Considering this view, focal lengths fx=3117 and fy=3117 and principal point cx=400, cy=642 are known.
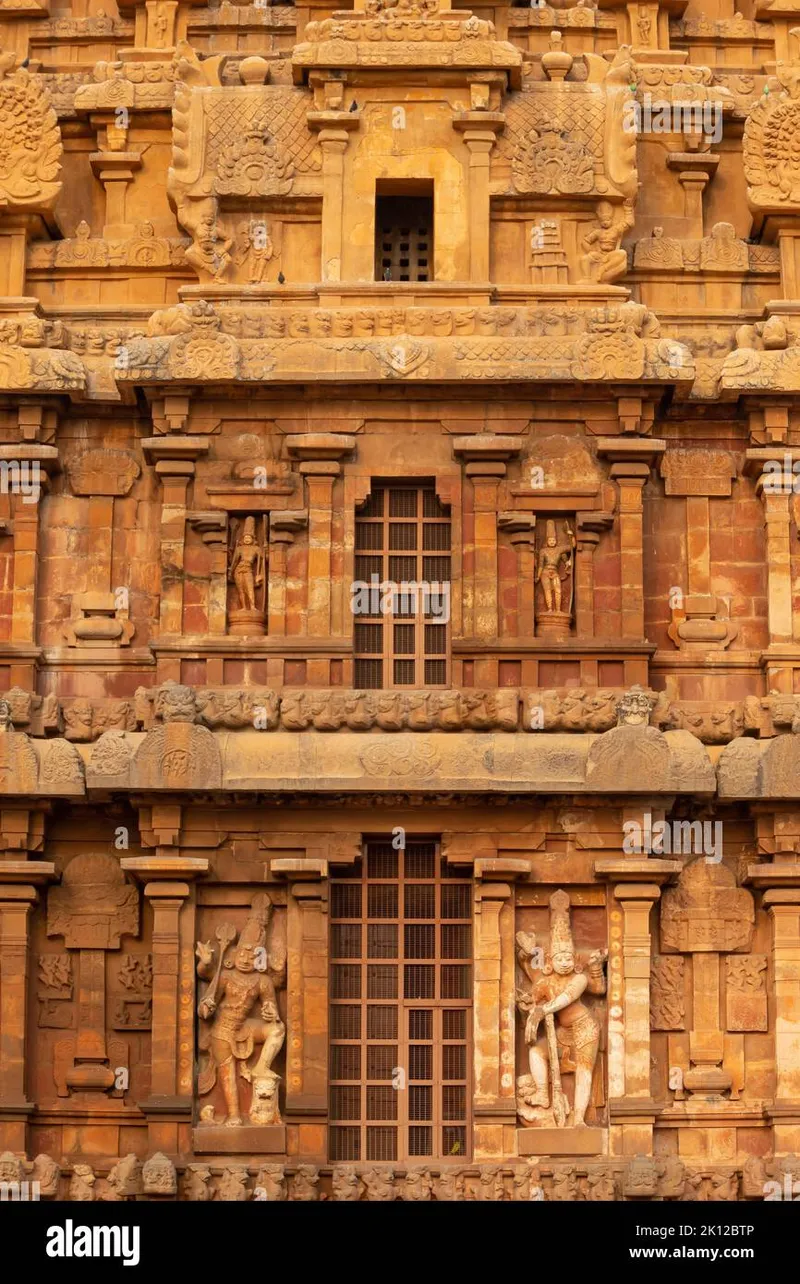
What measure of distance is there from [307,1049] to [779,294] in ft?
32.2

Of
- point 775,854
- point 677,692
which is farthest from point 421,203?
point 775,854

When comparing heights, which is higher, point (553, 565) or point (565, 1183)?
point (553, 565)

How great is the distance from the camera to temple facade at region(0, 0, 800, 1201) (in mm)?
31328

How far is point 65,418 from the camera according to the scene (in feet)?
110

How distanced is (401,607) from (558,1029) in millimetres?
4763

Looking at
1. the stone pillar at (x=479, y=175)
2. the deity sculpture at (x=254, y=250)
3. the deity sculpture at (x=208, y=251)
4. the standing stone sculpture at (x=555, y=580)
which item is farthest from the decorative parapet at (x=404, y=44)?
the standing stone sculpture at (x=555, y=580)

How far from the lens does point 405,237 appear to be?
34.4 m

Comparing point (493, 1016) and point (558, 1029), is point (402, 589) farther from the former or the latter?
point (558, 1029)

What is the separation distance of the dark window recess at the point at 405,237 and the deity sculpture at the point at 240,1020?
774 cm

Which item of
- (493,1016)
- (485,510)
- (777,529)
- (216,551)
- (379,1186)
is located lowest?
(379,1186)

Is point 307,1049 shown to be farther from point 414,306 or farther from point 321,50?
point 321,50

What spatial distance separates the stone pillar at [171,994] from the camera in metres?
30.9

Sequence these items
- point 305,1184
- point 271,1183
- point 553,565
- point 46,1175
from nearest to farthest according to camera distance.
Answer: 1. point 271,1183
2. point 305,1184
3. point 46,1175
4. point 553,565

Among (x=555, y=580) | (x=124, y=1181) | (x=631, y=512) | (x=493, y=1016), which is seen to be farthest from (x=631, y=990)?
(x=124, y=1181)
